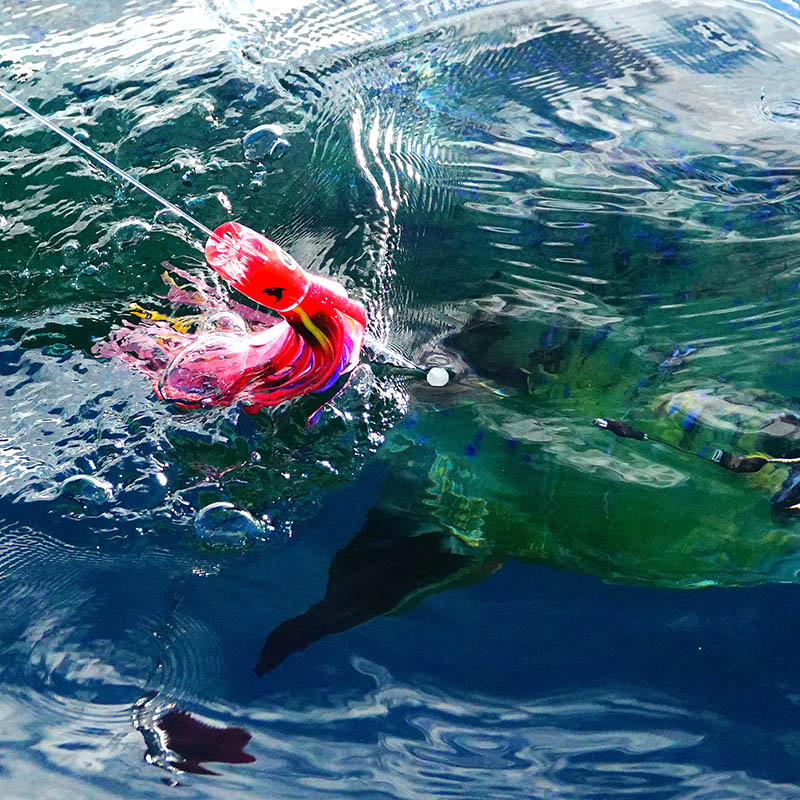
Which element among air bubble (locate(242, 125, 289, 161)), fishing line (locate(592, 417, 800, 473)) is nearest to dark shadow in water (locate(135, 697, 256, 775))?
fishing line (locate(592, 417, 800, 473))

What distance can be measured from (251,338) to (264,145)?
1.52 feet

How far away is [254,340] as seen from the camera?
1460 millimetres

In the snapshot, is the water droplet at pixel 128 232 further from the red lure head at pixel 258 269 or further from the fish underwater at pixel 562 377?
the red lure head at pixel 258 269

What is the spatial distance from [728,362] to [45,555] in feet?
3.56

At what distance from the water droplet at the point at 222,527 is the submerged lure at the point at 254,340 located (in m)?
0.18

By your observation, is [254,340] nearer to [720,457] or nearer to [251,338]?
[251,338]

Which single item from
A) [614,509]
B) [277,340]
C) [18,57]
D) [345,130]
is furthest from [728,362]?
[18,57]

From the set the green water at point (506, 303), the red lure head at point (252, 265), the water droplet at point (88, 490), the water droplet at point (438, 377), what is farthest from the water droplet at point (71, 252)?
the water droplet at point (438, 377)

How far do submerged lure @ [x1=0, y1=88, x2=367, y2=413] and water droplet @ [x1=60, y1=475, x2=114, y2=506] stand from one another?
0.56ft

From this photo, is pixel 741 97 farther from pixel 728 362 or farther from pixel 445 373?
pixel 445 373

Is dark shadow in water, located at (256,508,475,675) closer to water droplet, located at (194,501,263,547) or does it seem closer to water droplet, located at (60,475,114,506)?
water droplet, located at (194,501,263,547)

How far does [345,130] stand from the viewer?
1729 mm

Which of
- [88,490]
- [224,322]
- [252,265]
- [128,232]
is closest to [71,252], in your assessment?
[128,232]

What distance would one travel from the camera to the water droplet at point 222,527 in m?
1.39
